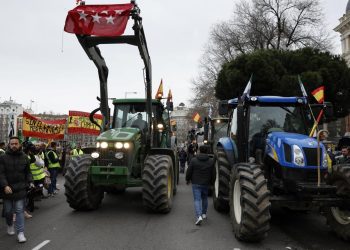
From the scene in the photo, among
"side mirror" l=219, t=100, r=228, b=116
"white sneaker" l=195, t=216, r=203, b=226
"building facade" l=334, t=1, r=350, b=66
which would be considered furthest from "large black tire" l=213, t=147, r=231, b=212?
"building facade" l=334, t=1, r=350, b=66

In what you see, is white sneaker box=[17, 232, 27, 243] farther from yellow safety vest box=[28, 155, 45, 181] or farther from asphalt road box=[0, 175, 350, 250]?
yellow safety vest box=[28, 155, 45, 181]

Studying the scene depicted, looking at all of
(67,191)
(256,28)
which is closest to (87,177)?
(67,191)

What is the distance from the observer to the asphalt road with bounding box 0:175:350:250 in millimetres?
6312

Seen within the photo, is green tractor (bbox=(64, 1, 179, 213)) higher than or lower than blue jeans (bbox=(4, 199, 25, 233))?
higher

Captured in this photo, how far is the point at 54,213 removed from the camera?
915 cm

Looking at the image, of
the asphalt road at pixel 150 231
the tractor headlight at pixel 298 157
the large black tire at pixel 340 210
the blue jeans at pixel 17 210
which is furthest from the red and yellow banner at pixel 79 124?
the large black tire at pixel 340 210

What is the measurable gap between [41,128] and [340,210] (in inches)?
575

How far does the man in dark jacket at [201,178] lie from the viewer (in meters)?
8.11

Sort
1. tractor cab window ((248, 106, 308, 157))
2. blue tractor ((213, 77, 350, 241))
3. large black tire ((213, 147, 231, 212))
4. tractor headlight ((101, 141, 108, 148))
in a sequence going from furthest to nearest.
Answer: tractor headlight ((101, 141, 108, 148)), large black tire ((213, 147, 231, 212)), tractor cab window ((248, 106, 308, 157)), blue tractor ((213, 77, 350, 241))

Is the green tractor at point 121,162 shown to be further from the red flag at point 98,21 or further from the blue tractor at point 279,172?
the blue tractor at point 279,172

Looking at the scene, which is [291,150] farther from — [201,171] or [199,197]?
[199,197]

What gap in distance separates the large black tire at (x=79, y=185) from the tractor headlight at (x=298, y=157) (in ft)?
15.1

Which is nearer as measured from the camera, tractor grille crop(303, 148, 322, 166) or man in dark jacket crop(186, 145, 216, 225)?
tractor grille crop(303, 148, 322, 166)

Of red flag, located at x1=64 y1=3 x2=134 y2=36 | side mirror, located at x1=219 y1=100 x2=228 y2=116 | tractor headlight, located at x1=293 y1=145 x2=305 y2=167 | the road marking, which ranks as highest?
red flag, located at x1=64 y1=3 x2=134 y2=36
